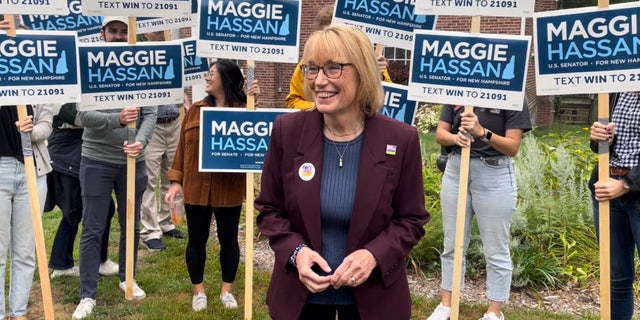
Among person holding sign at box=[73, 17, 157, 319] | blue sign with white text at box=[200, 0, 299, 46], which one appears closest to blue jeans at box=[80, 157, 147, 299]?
person holding sign at box=[73, 17, 157, 319]

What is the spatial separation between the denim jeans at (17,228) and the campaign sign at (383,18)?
7.93 feet

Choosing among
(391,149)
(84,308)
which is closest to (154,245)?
(84,308)

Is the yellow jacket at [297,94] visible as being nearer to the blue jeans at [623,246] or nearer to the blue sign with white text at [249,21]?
the blue sign with white text at [249,21]

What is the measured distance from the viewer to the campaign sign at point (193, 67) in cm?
524

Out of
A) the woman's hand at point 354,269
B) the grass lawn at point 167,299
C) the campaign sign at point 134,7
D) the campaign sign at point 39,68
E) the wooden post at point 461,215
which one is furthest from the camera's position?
the grass lawn at point 167,299

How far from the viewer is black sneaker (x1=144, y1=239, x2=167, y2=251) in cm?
601

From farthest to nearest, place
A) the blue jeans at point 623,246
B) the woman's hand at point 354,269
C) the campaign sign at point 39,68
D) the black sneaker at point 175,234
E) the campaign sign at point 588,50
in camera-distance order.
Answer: the black sneaker at point 175,234, the campaign sign at point 39,68, the blue jeans at point 623,246, the campaign sign at point 588,50, the woman's hand at point 354,269

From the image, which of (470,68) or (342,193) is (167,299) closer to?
(342,193)

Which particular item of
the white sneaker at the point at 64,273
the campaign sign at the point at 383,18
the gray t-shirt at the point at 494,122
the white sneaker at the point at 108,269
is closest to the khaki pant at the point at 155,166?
the white sneaker at the point at 108,269

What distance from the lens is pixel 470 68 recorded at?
3.62 metres

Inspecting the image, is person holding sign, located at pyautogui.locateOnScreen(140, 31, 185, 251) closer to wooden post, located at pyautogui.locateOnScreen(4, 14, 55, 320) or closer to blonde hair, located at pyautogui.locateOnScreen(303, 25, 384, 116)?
wooden post, located at pyautogui.locateOnScreen(4, 14, 55, 320)

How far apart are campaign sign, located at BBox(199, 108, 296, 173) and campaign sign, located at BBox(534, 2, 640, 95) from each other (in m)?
1.76

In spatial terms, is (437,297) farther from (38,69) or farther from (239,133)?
(38,69)

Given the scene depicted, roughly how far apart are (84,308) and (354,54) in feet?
10.5
